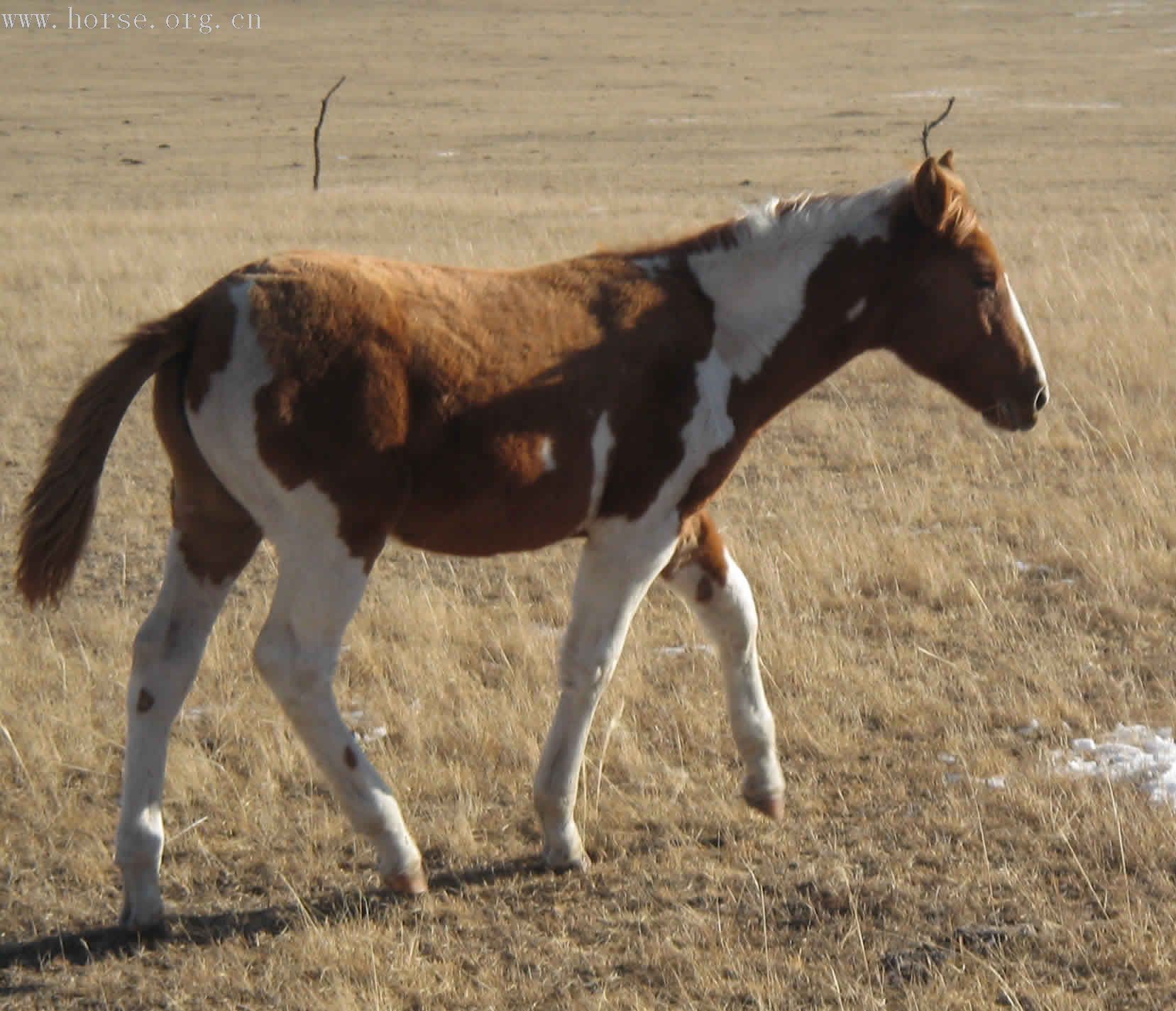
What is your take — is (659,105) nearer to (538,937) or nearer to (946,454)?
(946,454)

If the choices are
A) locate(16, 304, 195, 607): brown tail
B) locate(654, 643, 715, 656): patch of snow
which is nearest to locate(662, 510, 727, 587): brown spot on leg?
locate(654, 643, 715, 656): patch of snow

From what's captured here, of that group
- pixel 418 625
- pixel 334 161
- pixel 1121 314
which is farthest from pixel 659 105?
pixel 418 625

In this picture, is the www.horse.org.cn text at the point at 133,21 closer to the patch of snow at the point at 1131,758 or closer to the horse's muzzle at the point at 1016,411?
the horse's muzzle at the point at 1016,411

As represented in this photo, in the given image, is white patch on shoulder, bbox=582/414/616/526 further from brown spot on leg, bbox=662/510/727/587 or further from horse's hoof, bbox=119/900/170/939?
horse's hoof, bbox=119/900/170/939

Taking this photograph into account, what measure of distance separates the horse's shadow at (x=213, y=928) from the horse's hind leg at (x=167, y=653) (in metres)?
0.06

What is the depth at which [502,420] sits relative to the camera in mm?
4039

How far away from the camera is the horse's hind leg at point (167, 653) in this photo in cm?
399

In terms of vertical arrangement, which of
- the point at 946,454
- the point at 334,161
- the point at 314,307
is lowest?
the point at 334,161

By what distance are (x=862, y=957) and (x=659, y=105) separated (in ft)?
142

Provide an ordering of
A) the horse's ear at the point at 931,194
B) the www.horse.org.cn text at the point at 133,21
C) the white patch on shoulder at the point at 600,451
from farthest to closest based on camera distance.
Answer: the www.horse.org.cn text at the point at 133,21 < the horse's ear at the point at 931,194 < the white patch on shoulder at the point at 600,451

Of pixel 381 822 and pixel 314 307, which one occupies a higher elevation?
pixel 314 307

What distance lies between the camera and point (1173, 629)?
6.11 m

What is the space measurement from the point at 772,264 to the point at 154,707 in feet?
7.50

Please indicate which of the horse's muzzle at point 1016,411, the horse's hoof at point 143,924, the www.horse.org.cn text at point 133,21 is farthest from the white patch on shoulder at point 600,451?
the www.horse.org.cn text at point 133,21
